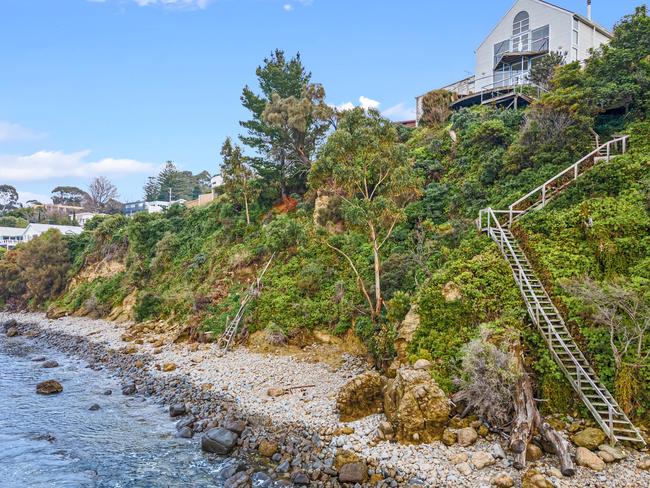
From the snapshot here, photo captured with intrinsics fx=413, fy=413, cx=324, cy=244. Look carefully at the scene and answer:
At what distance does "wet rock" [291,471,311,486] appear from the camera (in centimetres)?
1210

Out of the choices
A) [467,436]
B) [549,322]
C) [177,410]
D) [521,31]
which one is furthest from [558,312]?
[521,31]

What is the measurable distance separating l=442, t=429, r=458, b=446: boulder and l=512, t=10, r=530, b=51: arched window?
1463 inches

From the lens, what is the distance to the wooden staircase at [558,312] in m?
11.9

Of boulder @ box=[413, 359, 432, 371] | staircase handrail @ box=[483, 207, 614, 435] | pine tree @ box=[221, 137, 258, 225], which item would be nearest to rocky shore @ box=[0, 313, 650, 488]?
staircase handrail @ box=[483, 207, 614, 435]

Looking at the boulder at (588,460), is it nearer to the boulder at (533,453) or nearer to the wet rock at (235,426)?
the boulder at (533,453)

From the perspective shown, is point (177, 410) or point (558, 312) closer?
point (558, 312)

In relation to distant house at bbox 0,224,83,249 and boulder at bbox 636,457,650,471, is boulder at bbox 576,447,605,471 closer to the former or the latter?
boulder at bbox 636,457,650,471

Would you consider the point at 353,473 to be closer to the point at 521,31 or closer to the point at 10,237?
the point at 521,31

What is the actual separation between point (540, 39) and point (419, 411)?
37.0m

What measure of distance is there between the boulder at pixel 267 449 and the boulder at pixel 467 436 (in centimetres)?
604

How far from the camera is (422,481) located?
37.7 ft

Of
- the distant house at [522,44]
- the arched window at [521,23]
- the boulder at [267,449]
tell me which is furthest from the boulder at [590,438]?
the arched window at [521,23]

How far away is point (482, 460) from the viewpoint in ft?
38.5

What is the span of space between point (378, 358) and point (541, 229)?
29.6 feet
